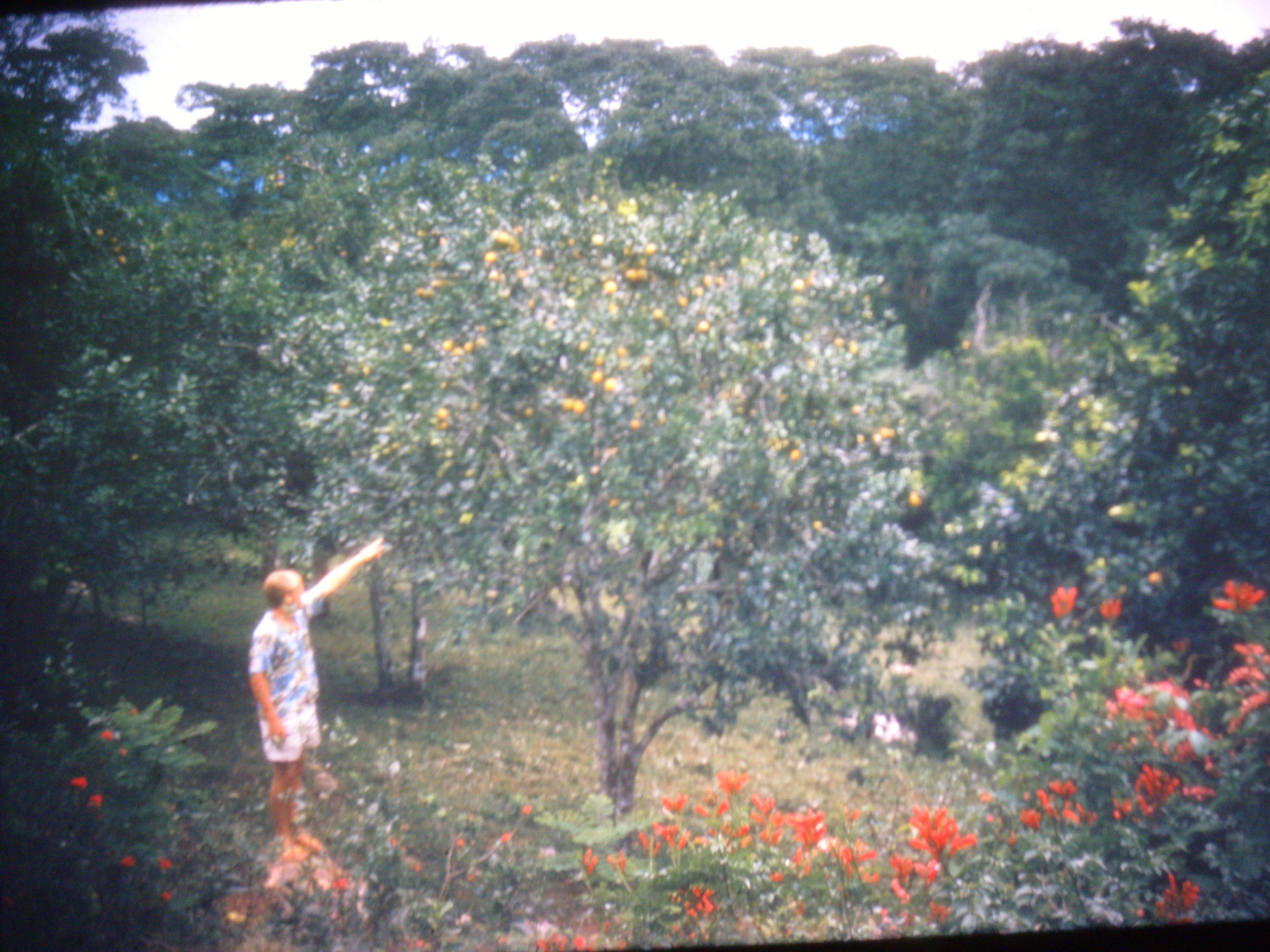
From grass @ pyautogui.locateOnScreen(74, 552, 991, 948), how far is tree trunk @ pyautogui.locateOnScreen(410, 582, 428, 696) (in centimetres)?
5

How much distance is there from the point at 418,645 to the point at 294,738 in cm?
76

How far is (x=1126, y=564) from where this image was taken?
3.36m

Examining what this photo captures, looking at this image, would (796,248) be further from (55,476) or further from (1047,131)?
(55,476)

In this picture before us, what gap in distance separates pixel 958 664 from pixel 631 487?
1988mm

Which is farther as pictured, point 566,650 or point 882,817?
point 566,650

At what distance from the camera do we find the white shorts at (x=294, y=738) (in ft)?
9.52

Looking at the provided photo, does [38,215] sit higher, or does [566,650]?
[38,215]

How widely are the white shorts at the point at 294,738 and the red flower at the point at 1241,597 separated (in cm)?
340

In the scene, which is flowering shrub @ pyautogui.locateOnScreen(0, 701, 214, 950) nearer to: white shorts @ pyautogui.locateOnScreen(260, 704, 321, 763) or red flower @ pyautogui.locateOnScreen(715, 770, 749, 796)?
white shorts @ pyautogui.locateOnScreen(260, 704, 321, 763)

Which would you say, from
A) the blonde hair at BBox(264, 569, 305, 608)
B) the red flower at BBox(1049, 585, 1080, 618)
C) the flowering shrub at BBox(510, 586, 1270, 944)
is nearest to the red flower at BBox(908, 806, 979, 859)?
the flowering shrub at BBox(510, 586, 1270, 944)

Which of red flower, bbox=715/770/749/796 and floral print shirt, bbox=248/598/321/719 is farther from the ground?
floral print shirt, bbox=248/598/321/719

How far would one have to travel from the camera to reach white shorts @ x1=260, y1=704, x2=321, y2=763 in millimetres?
2902

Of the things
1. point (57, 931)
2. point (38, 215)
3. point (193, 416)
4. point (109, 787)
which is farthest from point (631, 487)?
point (38, 215)

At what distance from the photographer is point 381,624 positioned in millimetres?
3438
